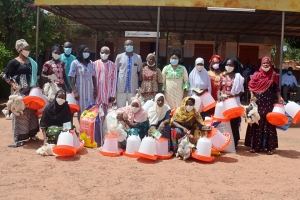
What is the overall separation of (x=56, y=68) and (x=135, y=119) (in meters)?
1.75

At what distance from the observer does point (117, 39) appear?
20.0 metres

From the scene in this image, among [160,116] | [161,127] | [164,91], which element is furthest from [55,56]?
[161,127]

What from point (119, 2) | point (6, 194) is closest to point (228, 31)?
point (119, 2)

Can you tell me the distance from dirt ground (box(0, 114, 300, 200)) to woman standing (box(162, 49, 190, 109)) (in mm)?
1293

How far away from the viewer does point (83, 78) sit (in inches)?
247

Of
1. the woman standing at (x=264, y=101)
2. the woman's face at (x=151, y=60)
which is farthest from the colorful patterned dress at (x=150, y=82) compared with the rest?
the woman standing at (x=264, y=101)

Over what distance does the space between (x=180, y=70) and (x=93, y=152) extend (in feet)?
6.94

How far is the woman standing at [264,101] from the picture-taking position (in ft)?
19.4

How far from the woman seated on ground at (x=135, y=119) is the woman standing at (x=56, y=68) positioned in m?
1.32

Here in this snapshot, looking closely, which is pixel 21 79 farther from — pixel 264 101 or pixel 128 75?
pixel 264 101

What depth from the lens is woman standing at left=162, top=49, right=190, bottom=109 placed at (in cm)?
627

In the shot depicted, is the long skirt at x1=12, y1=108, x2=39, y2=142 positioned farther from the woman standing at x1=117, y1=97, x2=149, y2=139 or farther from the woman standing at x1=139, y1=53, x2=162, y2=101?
the woman standing at x1=139, y1=53, x2=162, y2=101

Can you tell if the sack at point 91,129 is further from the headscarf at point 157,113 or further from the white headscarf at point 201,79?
the white headscarf at point 201,79

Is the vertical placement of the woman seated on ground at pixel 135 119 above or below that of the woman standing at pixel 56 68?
below
